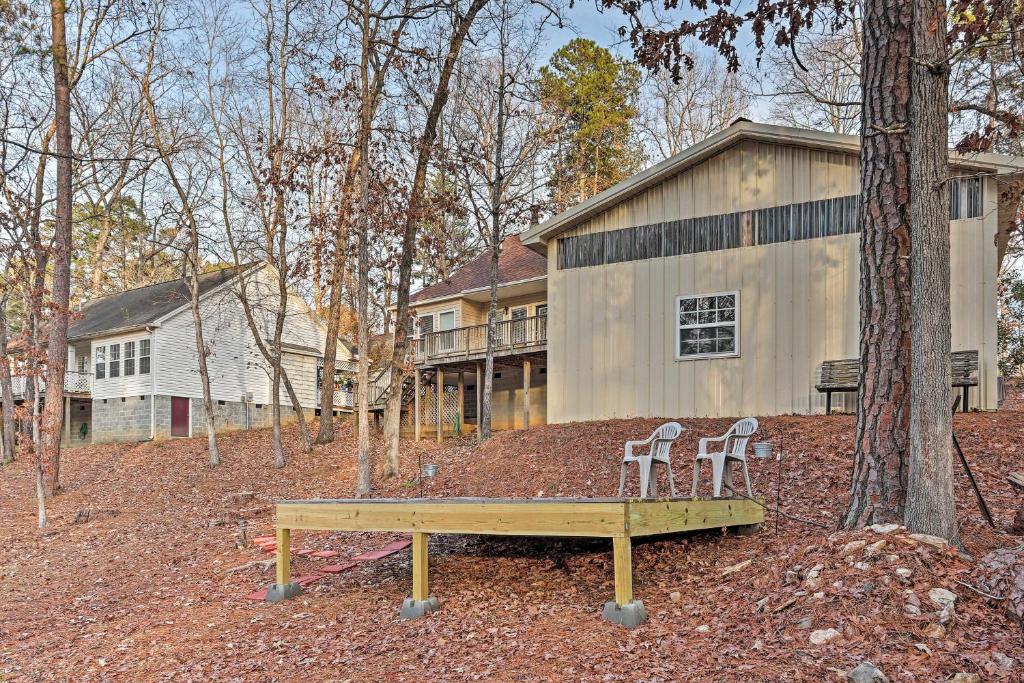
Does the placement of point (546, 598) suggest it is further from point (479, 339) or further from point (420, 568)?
point (479, 339)

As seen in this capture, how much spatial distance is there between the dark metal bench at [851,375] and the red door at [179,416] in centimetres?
1901

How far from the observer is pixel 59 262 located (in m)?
14.6

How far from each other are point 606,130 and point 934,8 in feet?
81.1

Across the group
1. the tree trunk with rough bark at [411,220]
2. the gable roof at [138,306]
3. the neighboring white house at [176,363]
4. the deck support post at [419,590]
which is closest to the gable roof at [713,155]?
the tree trunk with rough bark at [411,220]

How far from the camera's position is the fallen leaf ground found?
4305mm

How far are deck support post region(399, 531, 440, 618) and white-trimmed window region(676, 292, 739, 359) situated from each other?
8666mm

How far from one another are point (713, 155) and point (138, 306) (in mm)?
20192

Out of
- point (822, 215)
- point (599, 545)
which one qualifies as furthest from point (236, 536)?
point (822, 215)

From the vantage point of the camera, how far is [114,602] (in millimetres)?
8172

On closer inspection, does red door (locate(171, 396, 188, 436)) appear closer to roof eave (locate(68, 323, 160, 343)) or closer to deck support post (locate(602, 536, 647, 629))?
roof eave (locate(68, 323, 160, 343))

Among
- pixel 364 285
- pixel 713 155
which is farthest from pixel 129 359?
pixel 713 155

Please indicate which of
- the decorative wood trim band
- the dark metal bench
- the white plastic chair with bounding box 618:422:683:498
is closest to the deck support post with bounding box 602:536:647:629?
the white plastic chair with bounding box 618:422:683:498

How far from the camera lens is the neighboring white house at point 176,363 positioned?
2325cm

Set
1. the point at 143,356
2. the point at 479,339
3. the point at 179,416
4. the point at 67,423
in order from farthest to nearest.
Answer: the point at 67,423, the point at 179,416, the point at 143,356, the point at 479,339
